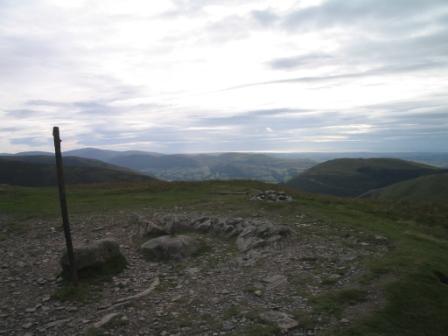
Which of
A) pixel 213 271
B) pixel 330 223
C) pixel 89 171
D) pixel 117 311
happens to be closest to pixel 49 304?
pixel 117 311

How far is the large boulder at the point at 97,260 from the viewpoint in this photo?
1330 centimetres

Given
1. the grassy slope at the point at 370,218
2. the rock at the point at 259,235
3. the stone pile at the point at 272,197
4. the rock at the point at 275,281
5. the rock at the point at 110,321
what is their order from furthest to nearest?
the stone pile at the point at 272,197 < the rock at the point at 259,235 < the rock at the point at 275,281 < the grassy slope at the point at 370,218 < the rock at the point at 110,321


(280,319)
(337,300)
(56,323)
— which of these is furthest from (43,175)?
(337,300)

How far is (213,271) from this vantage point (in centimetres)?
1429

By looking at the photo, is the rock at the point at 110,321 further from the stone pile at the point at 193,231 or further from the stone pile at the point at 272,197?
the stone pile at the point at 272,197

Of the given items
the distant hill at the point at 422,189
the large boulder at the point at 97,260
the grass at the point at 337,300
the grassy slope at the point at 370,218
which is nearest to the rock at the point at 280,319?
the grass at the point at 337,300

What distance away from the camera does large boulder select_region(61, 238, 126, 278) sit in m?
13.3

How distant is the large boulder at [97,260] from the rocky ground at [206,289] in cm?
53

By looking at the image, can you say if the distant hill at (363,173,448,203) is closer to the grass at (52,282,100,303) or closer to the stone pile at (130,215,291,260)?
the stone pile at (130,215,291,260)

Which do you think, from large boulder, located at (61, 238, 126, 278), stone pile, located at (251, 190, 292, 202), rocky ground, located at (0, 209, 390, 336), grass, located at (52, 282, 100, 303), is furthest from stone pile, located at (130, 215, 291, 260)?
stone pile, located at (251, 190, 292, 202)

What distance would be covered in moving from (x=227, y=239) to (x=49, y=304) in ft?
32.2

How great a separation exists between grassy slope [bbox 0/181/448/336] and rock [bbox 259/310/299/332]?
1366mm

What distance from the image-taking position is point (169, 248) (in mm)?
16109

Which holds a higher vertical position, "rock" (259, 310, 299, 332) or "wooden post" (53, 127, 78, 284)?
"wooden post" (53, 127, 78, 284)
